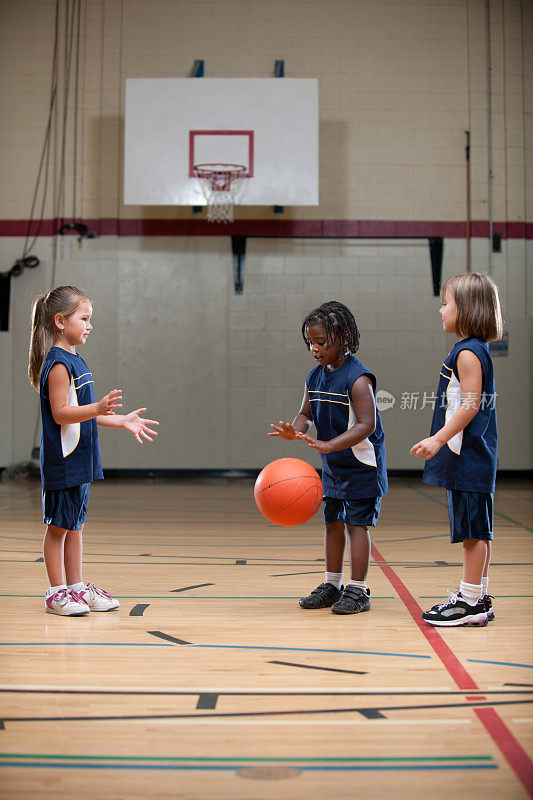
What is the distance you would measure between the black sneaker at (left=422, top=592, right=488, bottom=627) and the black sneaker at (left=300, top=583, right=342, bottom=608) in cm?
44

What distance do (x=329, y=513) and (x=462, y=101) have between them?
7.43m

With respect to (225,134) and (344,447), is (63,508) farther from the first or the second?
(225,134)

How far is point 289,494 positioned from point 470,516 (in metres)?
0.72

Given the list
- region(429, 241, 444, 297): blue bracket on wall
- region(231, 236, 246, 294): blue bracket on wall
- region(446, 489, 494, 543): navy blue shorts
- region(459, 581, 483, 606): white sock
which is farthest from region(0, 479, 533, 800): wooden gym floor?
region(429, 241, 444, 297): blue bracket on wall

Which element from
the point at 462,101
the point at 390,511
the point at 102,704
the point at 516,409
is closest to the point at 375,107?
the point at 462,101

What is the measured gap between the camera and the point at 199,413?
928 centimetres

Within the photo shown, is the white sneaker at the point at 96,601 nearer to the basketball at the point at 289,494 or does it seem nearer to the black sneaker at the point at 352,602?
the basketball at the point at 289,494

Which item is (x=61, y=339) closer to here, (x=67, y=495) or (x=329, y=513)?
(x=67, y=495)

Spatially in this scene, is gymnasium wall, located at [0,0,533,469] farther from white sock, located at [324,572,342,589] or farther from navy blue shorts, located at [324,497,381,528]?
navy blue shorts, located at [324,497,381,528]

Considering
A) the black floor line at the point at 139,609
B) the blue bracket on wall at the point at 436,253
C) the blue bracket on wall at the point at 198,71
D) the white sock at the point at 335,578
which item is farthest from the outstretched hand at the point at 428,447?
the blue bracket on wall at the point at 198,71

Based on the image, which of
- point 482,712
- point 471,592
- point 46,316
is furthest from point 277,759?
point 46,316

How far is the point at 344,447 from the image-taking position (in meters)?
3.10

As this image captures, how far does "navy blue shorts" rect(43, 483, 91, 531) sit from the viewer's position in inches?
124

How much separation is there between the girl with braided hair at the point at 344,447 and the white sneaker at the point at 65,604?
2.99 ft
